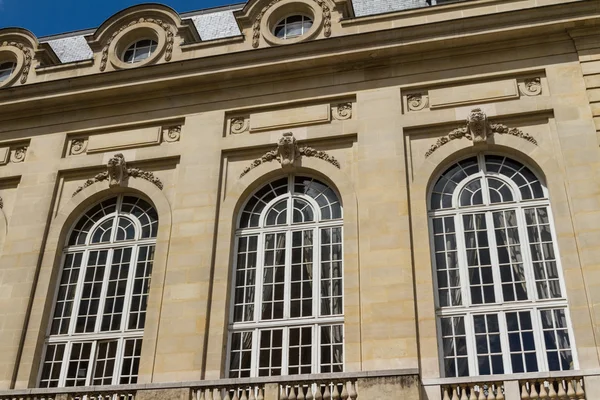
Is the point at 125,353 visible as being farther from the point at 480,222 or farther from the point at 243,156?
the point at 480,222

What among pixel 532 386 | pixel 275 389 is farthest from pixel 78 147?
pixel 532 386

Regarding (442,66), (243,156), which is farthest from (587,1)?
(243,156)

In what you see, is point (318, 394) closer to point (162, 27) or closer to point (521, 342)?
point (521, 342)

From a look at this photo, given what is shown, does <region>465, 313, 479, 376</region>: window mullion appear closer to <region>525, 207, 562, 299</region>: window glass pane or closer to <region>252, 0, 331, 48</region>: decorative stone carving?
<region>525, 207, 562, 299</region>: window glass pane

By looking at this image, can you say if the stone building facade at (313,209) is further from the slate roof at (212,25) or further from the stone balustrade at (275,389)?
the slate roof at (212,25)

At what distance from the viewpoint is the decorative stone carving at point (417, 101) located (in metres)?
17.2

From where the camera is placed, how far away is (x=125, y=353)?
15.9 m

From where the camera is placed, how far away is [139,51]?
66.7ft

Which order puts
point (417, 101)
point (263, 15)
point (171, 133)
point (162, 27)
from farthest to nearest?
1. point (162, 27)
2. point (263, 15)
3. point (171, 133)
4. point (417, 101)

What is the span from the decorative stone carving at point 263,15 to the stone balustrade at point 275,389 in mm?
9180

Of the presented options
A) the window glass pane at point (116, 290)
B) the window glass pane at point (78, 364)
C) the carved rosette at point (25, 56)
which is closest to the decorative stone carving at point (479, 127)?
the window glass pane at point (116, 290)

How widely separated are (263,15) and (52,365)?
9807mm

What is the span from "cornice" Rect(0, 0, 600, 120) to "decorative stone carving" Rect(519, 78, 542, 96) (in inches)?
43.5

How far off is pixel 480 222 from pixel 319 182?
145 inches
